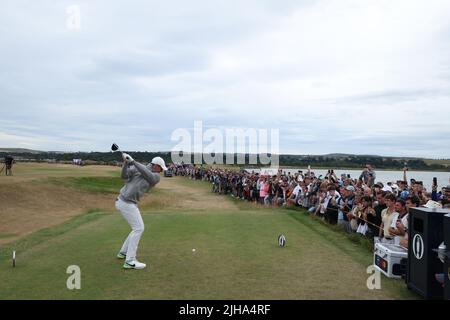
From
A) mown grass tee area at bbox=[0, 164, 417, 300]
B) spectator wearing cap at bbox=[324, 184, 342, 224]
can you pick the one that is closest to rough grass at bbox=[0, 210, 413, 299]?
mown grass tee area at bbox=[0, 164, 417, 300]

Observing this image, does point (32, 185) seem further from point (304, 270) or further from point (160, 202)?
point (304, 270)

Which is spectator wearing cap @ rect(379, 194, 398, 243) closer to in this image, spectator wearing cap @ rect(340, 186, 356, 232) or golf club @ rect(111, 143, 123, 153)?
spectator wearing cap @ rect(340, 186, 356, 232)

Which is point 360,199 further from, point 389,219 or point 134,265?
point 134,265

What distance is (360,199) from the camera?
45.9 ft

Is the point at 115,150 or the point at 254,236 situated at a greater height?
the point at 115,150

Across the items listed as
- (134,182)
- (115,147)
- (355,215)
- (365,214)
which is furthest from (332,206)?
(115,147)

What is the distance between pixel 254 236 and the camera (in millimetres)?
12352

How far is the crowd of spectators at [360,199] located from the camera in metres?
10.3

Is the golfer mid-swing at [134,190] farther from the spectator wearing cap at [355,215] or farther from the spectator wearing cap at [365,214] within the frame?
the spectator wearing cap at [355,215]

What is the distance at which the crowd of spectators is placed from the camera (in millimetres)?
10258

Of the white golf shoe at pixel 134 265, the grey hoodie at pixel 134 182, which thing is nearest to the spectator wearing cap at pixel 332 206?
the grey hoodie at pixel 134 182
